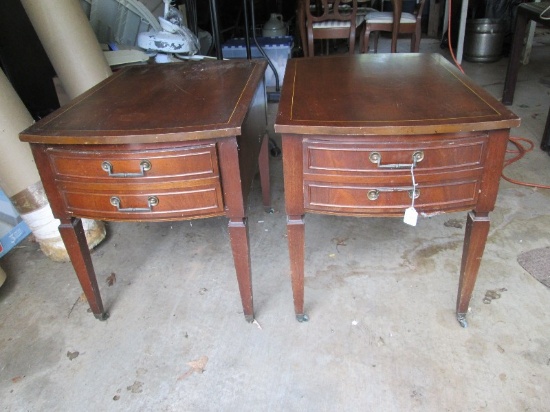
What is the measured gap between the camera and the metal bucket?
4.08m

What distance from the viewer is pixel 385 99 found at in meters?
1.19

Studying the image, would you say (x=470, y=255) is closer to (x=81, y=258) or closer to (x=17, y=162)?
(x=81, y=258)

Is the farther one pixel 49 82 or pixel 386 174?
pixel 49 82

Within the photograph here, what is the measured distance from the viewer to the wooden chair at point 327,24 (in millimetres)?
3029

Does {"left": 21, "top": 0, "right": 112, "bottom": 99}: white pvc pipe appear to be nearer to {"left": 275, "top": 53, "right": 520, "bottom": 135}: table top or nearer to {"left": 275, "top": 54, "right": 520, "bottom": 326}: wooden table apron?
{"left": 275, "top": 53, "right": 520, "bottom": 135}: table top

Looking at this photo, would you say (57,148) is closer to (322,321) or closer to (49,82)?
(322,321)

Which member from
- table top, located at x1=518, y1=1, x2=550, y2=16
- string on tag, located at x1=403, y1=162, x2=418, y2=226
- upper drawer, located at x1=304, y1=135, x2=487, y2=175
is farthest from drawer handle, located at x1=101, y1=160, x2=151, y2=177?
table top, located at x1=518, y1=1, x2=550, y2=16

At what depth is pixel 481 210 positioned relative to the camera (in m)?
1.15

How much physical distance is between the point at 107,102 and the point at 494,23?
405cm

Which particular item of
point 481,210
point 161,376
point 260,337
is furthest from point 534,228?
point 161,376

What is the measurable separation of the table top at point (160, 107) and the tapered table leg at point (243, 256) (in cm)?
28

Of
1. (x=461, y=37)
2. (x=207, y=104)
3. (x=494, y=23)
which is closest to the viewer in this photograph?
(x=207, y=104)

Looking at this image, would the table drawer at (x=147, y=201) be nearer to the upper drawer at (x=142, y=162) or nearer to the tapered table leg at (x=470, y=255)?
the upper drawer at (x=142, y=162)

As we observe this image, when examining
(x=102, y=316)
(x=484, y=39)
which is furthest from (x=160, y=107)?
(x=484, y=39)
